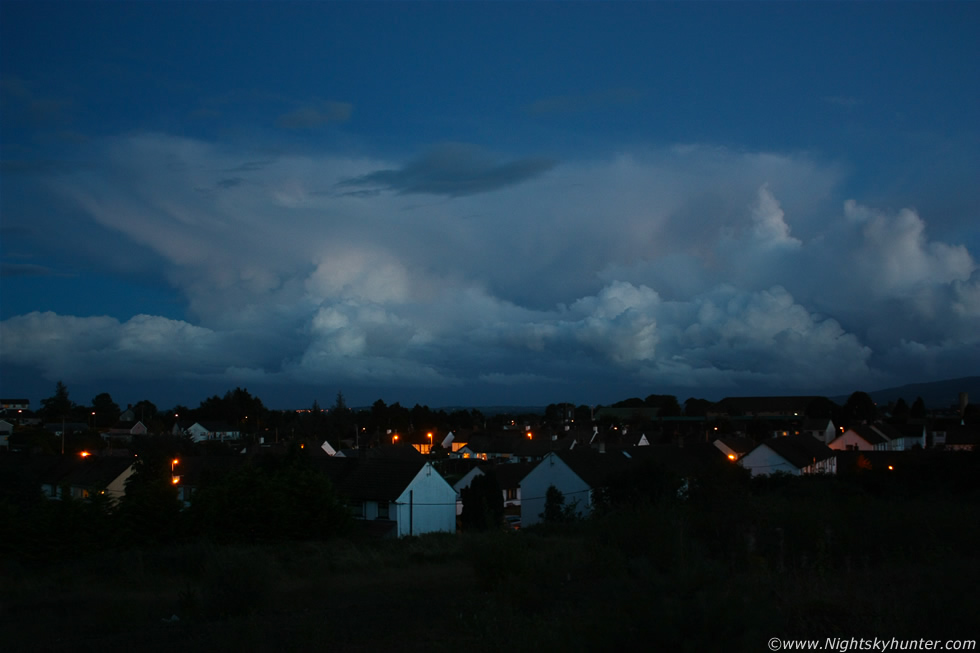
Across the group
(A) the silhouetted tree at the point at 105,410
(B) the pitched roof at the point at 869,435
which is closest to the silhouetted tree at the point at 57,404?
(A) the silhouetted tree at the point at 105,410

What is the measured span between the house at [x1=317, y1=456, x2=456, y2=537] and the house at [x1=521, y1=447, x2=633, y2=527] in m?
5.02

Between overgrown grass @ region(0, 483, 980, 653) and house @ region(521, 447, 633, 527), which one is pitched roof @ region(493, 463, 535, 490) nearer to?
house @ region(521, 447, 633, 527)

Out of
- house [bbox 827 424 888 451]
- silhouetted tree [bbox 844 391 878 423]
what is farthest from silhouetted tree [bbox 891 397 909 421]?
house [bbox 827 424 888 451]

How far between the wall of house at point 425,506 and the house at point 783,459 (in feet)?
→ 70.5

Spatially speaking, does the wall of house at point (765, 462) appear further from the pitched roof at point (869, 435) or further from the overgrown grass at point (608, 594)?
the overgrown grass at point (608, 594)

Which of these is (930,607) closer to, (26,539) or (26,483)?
(26,539)

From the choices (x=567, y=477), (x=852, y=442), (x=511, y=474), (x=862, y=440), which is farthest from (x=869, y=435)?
(x=567, y=477)

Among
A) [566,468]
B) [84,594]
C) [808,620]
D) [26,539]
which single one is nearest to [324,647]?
[808,620]

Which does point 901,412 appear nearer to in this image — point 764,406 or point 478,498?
point 764,406

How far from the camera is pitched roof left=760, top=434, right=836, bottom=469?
49.4 meters

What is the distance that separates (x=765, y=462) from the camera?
1972 inches

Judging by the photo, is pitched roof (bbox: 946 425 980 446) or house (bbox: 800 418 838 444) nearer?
pitched roof (bbox: 946 425 980 446)

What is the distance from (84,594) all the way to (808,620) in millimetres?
15854

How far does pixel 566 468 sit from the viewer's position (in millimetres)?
38844
